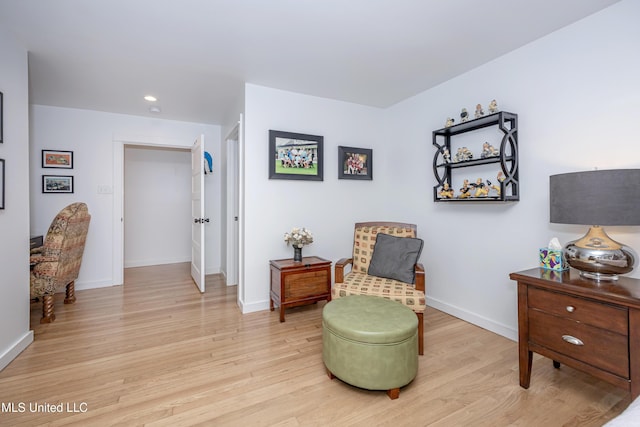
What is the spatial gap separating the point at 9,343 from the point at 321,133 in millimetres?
3168

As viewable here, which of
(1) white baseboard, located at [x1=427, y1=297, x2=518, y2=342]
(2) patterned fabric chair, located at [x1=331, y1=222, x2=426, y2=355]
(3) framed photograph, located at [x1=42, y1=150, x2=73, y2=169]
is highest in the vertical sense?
(3) framed photograph, located at [x1=42, y1=150, x2=73, y2=169]

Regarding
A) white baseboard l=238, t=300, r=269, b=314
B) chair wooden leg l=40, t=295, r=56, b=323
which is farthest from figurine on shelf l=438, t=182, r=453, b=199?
chair wooden leg l=40, t=295, r=56, b=323

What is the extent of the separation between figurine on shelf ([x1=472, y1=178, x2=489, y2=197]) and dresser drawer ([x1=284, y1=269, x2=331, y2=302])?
1.57m

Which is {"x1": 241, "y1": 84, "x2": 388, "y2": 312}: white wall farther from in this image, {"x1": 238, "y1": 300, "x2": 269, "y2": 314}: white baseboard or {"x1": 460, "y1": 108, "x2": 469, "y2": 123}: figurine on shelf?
{"x1": 460, "y1": 108, "x2": 469, "y2": 123}: figurine on shelf

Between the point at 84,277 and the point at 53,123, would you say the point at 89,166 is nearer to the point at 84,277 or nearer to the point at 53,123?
the point at 53,123

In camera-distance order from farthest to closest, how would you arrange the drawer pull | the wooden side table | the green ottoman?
the wooden side table < the green ottoman < the drawer pull

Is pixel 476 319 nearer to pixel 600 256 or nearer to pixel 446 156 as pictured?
pixel 600 256

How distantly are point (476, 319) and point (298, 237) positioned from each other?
1.85m

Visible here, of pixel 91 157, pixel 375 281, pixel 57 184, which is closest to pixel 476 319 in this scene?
pixel 375 281

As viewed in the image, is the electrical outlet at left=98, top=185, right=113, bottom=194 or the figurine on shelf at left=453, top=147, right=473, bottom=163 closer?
the figurine on shelf at left=453, top=147, right=473, bottom=163

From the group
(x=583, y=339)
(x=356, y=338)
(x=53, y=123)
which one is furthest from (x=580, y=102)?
(x=53, y=123)

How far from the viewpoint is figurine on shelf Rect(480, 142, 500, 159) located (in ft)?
7.93

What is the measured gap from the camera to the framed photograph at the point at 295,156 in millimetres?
3039

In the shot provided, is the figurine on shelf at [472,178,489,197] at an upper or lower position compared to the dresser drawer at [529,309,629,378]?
upper
